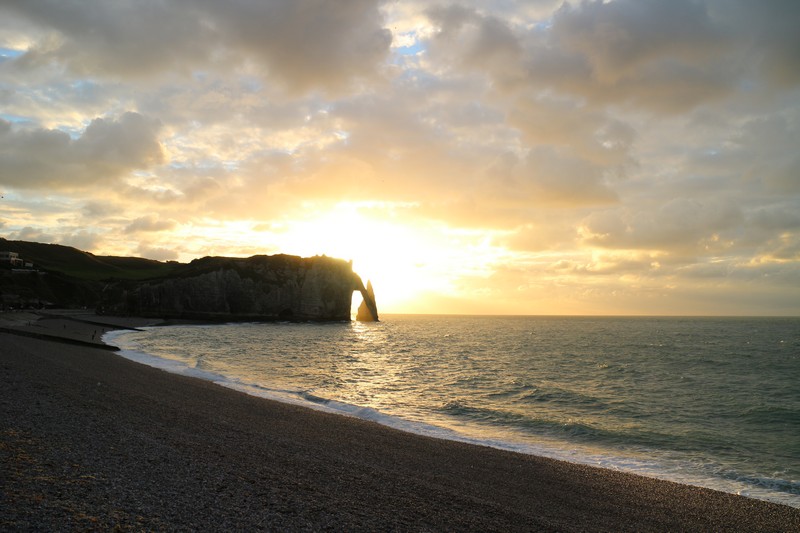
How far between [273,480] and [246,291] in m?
101

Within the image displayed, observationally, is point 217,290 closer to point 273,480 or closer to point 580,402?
point 580,402

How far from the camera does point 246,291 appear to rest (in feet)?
344

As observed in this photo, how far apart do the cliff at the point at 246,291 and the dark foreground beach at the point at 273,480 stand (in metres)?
87.4

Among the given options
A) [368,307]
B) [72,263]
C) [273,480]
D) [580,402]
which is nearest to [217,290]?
[368,307]

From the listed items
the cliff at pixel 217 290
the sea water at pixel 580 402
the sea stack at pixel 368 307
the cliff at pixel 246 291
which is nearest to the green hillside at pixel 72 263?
the cliff at pixel 217 290

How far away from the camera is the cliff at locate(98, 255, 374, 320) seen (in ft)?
319

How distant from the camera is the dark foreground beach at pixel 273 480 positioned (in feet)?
23.4

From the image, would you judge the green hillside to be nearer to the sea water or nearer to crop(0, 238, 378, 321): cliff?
crop(0, 238, 378, 321): cliff

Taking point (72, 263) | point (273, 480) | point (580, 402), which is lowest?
point (580, 402)

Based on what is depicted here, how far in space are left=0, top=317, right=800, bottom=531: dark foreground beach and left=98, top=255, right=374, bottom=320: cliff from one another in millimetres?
87355

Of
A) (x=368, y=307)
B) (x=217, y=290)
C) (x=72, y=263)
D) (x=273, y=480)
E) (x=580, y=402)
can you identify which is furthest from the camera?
(x=72, y=263)

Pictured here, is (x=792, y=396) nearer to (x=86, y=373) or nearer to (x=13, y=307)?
(x=86, y=373)

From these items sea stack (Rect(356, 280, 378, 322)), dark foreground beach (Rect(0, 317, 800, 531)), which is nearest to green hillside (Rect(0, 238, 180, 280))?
sea stack (Rect(356, 280, 378, 322))

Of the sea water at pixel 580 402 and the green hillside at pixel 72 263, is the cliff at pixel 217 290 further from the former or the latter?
the sea water at pixel 580 402
